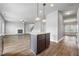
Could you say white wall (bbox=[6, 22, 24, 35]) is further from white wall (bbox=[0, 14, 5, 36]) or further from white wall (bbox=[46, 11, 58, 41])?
white wall (bbox=[46, 11, 58, 41])

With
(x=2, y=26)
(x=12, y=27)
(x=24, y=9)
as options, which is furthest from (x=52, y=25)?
(x=2, y=26)

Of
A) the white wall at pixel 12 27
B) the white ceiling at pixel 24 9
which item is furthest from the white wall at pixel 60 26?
the white wall at pixel 12 27

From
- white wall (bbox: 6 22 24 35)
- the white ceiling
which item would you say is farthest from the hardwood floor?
the white ceiling

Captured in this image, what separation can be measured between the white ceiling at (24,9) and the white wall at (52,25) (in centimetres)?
17

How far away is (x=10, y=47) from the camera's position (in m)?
2.57

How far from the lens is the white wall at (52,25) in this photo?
2594 millimetres

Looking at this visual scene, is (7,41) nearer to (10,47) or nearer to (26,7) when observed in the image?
(10,47)

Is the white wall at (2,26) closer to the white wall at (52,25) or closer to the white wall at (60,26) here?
the white wall at (52,25)

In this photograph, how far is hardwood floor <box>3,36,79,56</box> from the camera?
2.39 metres

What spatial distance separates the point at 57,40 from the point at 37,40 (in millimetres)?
727

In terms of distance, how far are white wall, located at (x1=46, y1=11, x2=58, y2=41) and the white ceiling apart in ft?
0.55

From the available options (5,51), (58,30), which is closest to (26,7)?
(58,30)

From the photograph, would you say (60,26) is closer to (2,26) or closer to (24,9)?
(24,9)

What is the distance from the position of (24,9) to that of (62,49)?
180 centimetres
